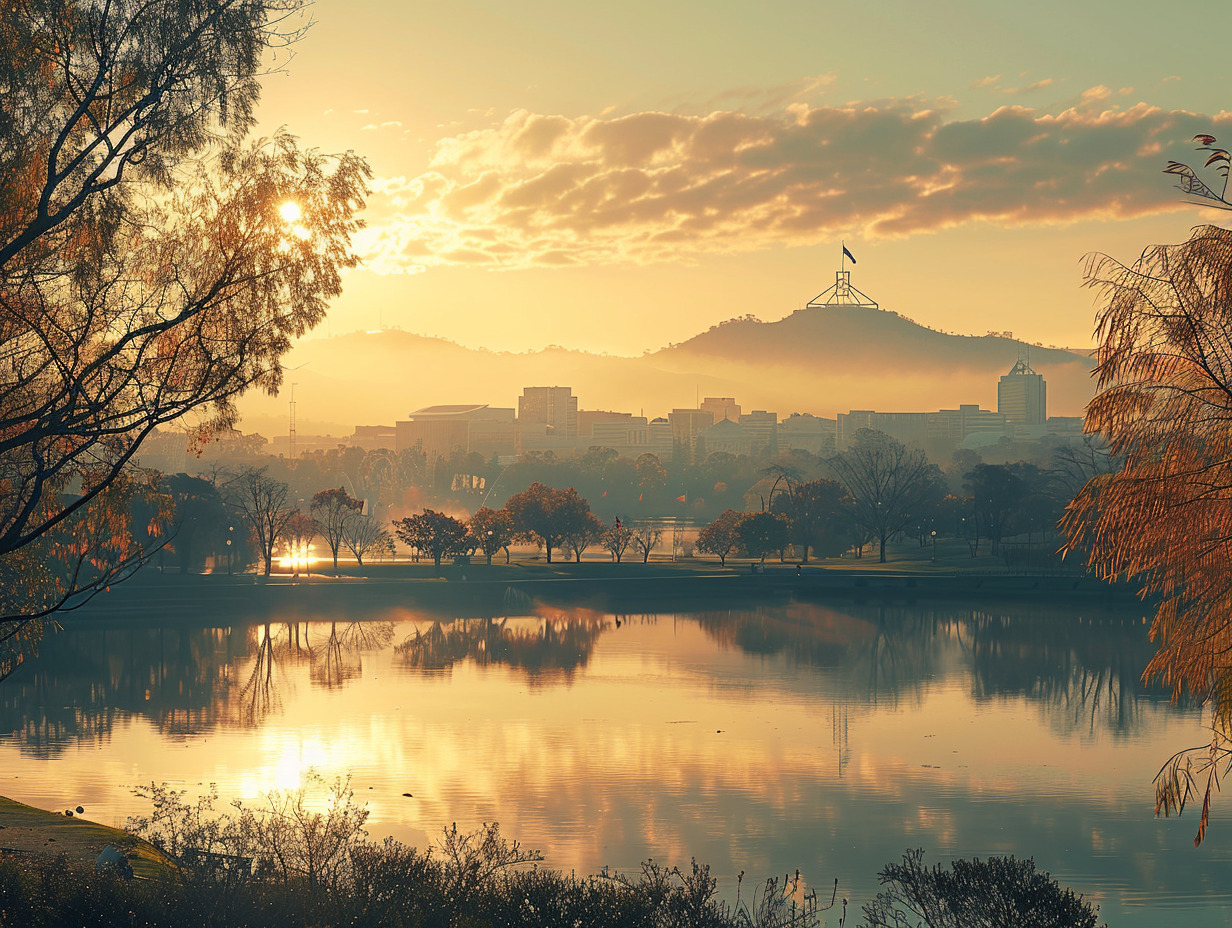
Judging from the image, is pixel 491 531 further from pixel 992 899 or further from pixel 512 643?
pixel 992 899

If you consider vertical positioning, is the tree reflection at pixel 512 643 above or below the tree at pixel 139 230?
below

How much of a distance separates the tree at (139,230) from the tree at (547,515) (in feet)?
252

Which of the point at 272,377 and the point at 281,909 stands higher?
the point at 272,377

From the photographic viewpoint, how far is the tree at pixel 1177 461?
1124cm

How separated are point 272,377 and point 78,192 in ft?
8.49

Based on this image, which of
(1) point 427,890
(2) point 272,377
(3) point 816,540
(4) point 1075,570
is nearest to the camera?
(2) point 272,377

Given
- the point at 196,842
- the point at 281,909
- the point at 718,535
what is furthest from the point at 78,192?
the point at 718,535

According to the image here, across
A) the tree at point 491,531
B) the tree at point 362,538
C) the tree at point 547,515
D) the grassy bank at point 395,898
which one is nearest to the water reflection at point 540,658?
the tree at point 491,531

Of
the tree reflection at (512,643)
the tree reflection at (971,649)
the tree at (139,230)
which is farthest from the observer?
the tree reflection at (512,643)

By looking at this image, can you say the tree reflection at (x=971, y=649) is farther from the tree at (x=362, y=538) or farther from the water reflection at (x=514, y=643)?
A: the tree at (x=362, y=538)

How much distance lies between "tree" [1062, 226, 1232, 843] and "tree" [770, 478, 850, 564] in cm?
8757

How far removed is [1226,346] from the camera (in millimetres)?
11453

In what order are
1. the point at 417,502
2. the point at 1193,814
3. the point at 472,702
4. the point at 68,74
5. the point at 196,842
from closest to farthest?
1. the point at 68,74
2. the point at 196,842
3. the point at 1193,814
4. the point at 472,702
5. the point at 417,502

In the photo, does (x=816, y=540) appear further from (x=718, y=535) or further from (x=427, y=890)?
(x=427, y=890)
